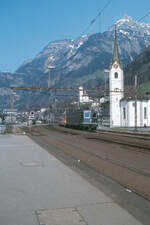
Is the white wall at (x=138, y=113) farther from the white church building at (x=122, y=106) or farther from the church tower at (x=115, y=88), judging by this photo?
the church tower at (x=115, y=88)

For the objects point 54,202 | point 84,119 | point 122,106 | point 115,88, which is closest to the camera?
point 54,202

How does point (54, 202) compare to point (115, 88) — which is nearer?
point (54, 202)

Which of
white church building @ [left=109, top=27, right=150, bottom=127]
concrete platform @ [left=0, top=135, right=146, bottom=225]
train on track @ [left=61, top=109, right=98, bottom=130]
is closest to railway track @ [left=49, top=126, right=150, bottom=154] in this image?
concrete platform @ [left=0, top=135, right=146, bottom=225]

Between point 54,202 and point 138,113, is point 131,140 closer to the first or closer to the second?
point 54,202

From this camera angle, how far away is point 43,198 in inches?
297

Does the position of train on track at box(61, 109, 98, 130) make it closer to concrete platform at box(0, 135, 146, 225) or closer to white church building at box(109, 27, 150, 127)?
white church building at box(109, 27, 150, 127)

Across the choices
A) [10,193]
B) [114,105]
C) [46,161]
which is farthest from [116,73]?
[10,193]

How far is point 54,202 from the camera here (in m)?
7.17

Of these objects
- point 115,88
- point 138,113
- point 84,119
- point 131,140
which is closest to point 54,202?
point 131,140

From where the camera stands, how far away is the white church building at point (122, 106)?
73.4 metres

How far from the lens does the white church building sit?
73.4 metres

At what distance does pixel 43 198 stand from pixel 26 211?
1.07 meters

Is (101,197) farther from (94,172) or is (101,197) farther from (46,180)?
(94,172)

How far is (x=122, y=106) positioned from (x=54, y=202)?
70.8m
